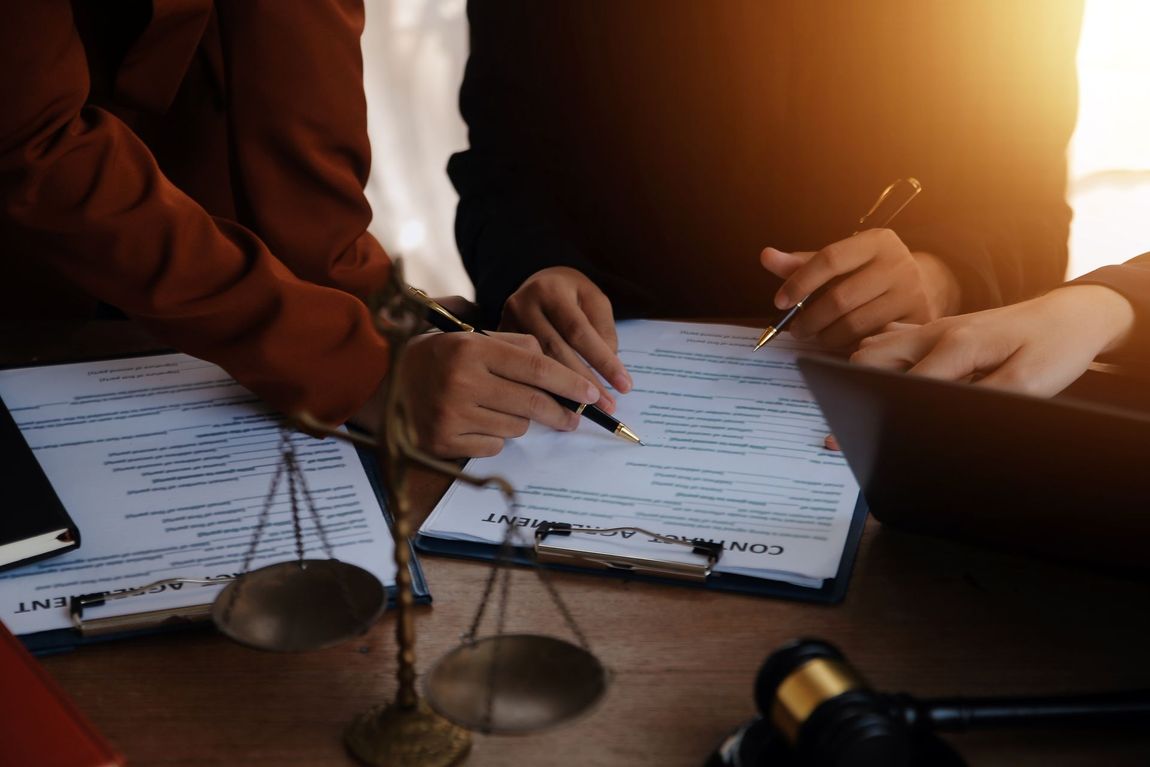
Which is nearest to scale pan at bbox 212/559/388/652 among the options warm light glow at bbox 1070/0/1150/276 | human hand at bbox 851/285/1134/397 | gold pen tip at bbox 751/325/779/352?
human hand at bbox 851/285/1134/397

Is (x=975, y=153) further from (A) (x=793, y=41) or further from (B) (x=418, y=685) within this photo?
(B) (x=418, y=685)

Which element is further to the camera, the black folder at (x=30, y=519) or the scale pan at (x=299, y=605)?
the black folder at (x=30, y=519)

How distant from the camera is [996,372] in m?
0.91

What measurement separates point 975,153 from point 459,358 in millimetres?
891

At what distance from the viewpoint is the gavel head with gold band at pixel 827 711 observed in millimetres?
485

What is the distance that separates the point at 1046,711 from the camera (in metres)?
0.57

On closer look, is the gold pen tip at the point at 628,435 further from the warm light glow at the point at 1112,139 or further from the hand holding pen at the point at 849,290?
the warm light glow at the point at 1112,139

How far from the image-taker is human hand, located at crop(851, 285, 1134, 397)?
3.01 feet

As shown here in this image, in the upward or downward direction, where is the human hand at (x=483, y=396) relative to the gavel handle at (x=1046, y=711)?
downward

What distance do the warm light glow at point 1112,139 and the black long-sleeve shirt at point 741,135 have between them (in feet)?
4.69

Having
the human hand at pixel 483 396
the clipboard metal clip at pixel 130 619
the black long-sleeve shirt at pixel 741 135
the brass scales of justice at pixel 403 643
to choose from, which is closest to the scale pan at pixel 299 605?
the brass scales of justice at pixel 403 643

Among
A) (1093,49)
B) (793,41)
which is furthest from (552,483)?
(1093,49)

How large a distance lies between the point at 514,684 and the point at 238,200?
2.52ft

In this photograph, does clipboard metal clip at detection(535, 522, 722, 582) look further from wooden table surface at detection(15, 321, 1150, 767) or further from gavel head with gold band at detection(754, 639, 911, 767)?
gavel head with gold band at detection(754, 639, 911, 767)
